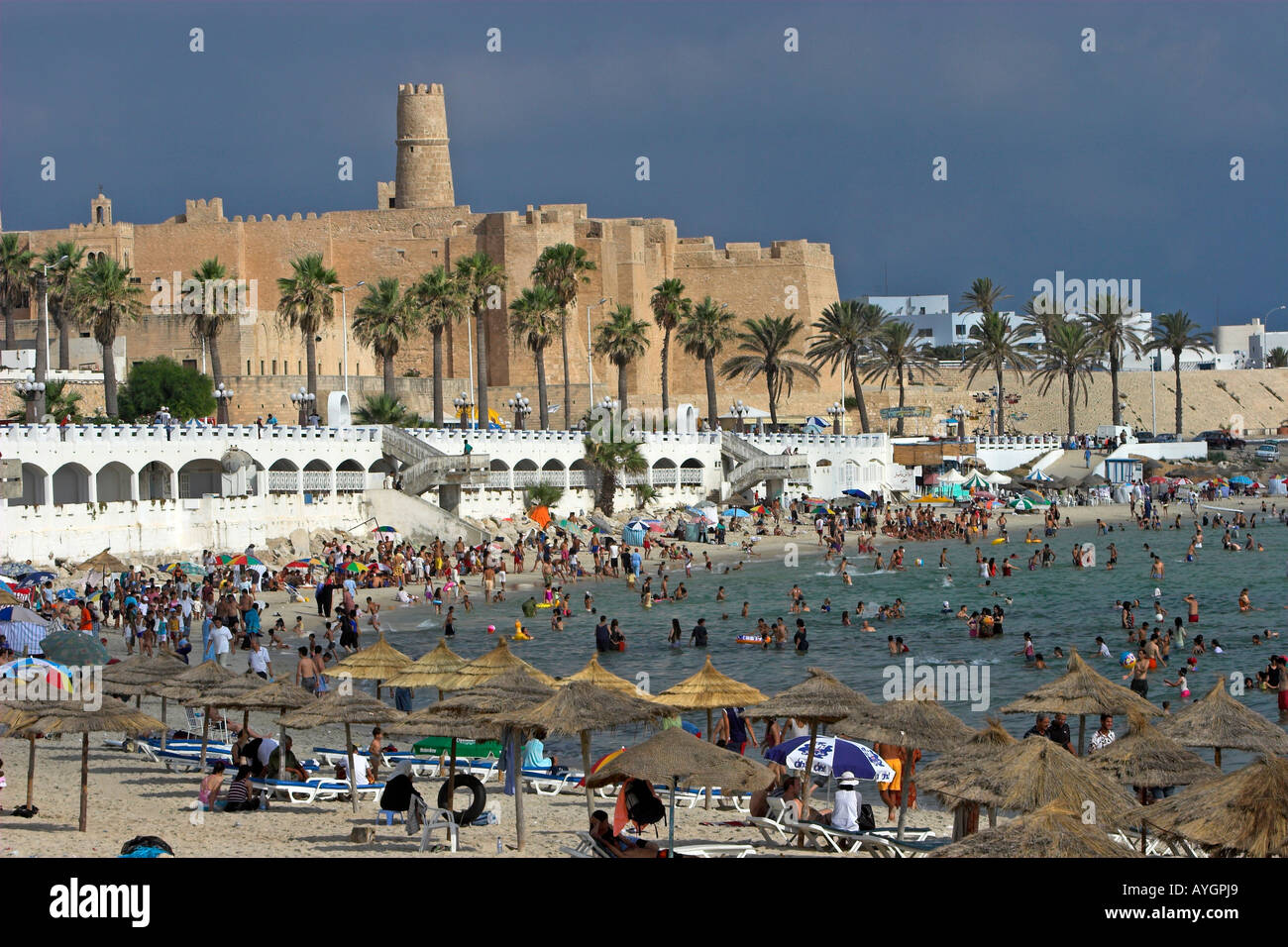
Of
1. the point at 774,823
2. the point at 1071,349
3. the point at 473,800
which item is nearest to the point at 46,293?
the point at 473,800

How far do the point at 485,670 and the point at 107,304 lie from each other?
1263 inches

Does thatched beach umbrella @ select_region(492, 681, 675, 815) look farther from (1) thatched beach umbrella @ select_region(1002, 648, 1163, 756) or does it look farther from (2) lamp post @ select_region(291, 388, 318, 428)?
(2) lamp post @ select_region(291, 388, 318, 428)

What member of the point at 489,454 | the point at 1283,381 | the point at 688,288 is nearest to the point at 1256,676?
the point at 489,454

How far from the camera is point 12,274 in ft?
178

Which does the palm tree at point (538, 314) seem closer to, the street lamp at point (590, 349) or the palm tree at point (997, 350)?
the street lamp at point (590, 349)

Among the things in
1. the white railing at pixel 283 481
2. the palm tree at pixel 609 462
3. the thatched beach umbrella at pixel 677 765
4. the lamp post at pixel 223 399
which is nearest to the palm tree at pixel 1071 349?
the palm tree at pixel 609 462

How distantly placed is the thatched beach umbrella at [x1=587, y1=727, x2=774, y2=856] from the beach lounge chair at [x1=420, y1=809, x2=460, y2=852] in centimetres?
143

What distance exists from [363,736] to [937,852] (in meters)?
13.0

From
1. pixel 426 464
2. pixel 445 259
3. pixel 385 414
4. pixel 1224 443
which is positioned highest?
pixel 445 259

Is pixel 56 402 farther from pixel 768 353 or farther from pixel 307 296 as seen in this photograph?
pixel 768 353

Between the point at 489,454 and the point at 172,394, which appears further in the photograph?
the point at 172,394

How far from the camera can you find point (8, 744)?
17.8m

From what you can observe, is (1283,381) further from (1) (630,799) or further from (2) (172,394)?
(1) (630,799)
